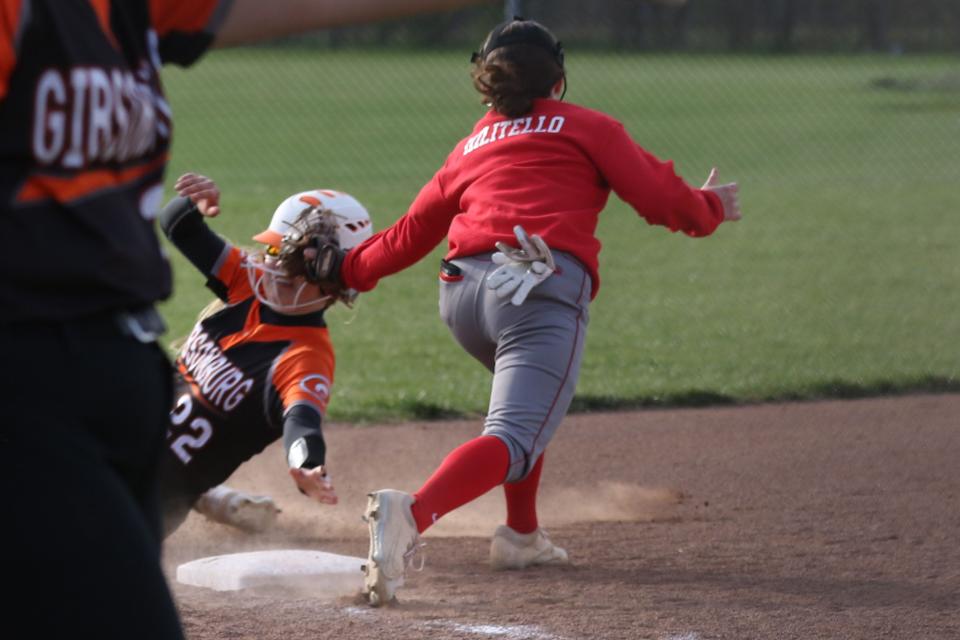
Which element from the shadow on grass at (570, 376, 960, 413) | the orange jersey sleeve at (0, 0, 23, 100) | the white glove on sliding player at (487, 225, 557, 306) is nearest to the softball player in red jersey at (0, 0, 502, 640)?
the orange jersey sleeve at (0, 0, 23, 100)

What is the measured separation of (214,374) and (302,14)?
227 centimetres

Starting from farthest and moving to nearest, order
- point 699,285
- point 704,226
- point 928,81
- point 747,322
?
point 928,81 < point 699,285 < point 747,322 < point 704,226

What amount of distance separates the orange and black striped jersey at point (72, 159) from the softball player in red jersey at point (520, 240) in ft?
6.13

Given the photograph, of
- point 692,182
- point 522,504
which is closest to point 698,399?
point 522,504

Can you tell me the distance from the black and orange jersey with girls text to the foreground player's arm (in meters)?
0.17

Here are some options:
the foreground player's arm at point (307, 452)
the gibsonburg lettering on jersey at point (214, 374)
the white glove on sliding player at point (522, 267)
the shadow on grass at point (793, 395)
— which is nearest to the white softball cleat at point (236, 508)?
the gibsonburg lettering on jersey at point (214, 374)

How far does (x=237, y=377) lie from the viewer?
4.25 metres

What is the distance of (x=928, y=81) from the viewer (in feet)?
94.8

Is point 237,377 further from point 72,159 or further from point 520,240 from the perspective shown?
point 72,159

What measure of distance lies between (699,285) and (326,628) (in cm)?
693

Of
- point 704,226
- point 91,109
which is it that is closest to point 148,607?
point 91,109

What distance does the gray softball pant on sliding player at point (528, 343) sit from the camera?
3830mm

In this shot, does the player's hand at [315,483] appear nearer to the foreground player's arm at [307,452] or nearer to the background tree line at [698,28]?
the foreground player's arm at [307,452]

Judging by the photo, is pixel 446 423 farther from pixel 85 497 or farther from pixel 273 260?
pixel 85 497
